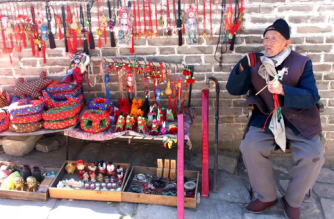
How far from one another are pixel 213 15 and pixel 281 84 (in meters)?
1.32

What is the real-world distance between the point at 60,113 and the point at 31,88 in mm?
736

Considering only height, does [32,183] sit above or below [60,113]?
below

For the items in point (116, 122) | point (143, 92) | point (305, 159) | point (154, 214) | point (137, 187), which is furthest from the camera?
point (143, 92)

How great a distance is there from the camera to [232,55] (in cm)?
422

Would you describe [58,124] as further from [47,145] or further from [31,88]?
[47,145]

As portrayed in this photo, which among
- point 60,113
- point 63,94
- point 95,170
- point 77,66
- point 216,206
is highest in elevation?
point 77,66

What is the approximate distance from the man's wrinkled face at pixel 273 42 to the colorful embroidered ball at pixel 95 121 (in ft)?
6.38

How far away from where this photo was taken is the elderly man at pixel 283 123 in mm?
3273

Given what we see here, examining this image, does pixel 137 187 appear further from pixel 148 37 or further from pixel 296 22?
→ pixel 296 22

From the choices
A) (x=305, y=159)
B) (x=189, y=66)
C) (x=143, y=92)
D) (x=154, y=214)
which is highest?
(x=189, y=66)

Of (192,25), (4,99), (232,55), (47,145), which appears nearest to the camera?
(192,25)

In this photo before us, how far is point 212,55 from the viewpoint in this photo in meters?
4.25

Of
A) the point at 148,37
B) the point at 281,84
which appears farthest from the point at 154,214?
the point at 148,37

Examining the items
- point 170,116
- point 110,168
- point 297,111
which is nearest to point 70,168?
point 110,168
